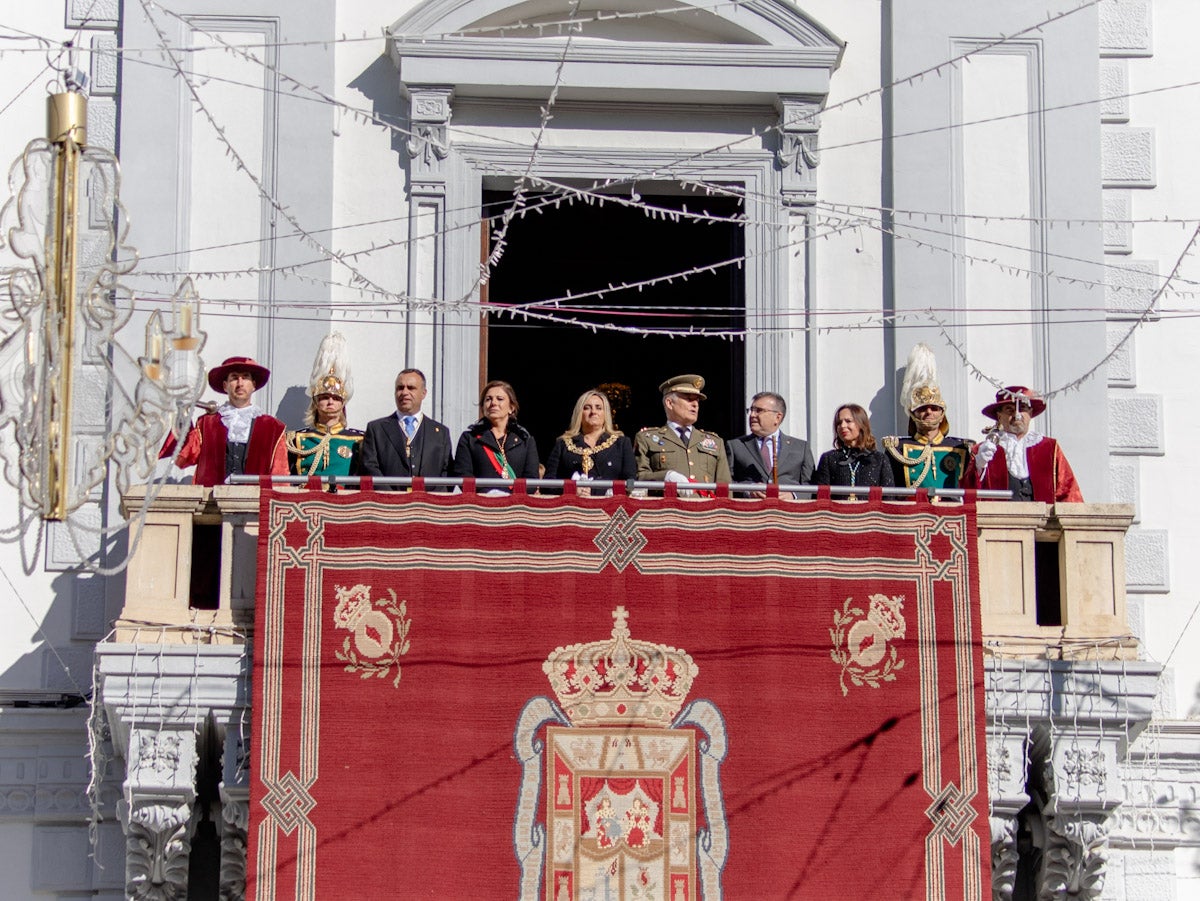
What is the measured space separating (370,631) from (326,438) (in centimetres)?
170

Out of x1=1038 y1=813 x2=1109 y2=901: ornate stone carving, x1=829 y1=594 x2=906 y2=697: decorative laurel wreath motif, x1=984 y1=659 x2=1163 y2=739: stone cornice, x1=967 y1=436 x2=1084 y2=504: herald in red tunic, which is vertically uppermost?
x1=967 y1=436 x2=1084 y2=504: herald in red tunic

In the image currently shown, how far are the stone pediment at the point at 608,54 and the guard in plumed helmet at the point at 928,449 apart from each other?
2.41 m

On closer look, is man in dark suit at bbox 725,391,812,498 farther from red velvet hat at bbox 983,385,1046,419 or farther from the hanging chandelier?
the hanging chandelier

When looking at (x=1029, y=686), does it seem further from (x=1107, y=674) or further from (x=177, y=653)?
(x=177, y=653)

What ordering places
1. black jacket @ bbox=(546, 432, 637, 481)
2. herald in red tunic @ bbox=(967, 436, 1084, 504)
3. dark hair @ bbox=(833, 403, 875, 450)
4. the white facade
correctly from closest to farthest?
black jacket @ bbox=(546, 432, 637, 481) < herald in red tunic @ bbox=(967, 436, 1084, 504) < dark hair @ bbox=(833, 403, 875, 450) < the white facade

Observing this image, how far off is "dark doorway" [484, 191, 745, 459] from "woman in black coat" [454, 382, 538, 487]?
15.2 feet

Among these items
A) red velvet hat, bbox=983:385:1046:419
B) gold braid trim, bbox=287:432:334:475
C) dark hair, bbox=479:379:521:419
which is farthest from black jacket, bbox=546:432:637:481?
red velvet hat, bbox=983:385:1046:419

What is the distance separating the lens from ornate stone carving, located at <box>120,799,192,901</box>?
1471 centimetres

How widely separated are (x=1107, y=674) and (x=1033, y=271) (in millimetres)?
3437

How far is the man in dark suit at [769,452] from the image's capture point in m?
16.1

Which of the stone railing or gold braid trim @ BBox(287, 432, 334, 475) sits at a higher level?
gold braid trim @ BBox(287, 432, 334, 475)

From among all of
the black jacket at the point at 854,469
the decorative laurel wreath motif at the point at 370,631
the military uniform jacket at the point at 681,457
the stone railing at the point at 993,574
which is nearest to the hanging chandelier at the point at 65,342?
the stone railing at the point at 993,574

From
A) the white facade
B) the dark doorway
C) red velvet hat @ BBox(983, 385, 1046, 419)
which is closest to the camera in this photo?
red velvet hat @ BBox(983, 385, 1046, 419)

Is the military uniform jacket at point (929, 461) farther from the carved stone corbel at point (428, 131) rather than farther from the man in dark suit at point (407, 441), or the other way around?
the carved stone corbel at point (428, 131)
